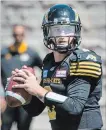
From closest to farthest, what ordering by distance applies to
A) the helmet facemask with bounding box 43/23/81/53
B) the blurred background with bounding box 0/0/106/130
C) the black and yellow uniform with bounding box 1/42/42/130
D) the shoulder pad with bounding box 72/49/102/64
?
the shoulder pad with bounding box 72/49/102/64 < the helmet facemask with bounding box 43/23/81/53 < the black and yellow uniform with bounding box 1/42/42/130 < the blurred background with bounding box 0/0/106/130

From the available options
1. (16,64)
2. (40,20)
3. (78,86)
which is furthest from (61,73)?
(40,20)

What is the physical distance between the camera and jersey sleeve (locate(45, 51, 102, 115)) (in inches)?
114

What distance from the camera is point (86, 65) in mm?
2980

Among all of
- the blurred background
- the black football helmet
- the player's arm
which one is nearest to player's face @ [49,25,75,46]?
the black football helmet

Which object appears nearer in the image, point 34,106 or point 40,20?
point 34,106

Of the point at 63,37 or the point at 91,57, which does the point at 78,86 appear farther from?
the point at 63,37

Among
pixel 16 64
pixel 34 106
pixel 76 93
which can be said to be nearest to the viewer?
pixel 76 93

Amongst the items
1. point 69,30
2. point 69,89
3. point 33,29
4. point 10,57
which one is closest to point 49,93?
point 69,89

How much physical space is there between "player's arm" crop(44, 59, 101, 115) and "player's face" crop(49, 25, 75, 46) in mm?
221

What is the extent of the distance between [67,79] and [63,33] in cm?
27

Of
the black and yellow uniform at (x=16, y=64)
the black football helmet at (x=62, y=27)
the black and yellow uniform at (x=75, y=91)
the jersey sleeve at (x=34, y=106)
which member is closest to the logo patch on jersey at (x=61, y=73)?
the black and yellow uniform at (x=75, y=91)

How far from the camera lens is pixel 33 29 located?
7.29 metres

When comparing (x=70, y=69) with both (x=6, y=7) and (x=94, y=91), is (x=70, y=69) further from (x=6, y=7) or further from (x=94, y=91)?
(x=6, y=7)

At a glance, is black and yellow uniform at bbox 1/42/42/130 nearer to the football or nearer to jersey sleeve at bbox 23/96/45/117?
jersey sleeve at bbox 23/96/45/117
